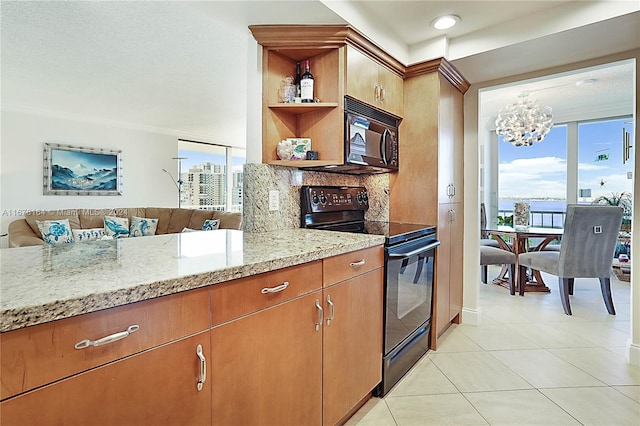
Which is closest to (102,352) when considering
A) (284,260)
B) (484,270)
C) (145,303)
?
(145,303)

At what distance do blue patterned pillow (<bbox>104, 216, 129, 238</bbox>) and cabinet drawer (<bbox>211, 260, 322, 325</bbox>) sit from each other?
4462 millimetres

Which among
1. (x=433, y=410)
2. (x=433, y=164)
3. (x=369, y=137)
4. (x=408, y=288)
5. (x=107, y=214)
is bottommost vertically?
(x=433, y=410)

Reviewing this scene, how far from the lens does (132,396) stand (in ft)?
2.50

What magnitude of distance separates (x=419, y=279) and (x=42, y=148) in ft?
18.4

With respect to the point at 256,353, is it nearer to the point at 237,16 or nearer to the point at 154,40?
the point at 237,16

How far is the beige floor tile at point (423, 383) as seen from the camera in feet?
6.04

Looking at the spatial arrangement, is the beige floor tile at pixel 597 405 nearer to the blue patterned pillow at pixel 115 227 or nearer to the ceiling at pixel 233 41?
the ceiling at pixel 233 41

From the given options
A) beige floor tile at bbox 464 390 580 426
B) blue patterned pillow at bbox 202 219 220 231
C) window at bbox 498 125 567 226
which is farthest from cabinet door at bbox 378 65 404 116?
window at bbox 498 125 567 226

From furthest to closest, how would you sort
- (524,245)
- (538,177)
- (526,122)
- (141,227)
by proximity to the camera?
(538,177) → (141,227) → (524,245) → (526,122)

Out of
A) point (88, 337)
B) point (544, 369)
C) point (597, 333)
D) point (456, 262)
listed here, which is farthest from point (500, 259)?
point (88, 337)

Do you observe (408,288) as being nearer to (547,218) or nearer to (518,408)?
(518,408)

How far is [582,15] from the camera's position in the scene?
182cm

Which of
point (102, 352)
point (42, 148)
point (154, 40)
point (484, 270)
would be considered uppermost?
point (154, 40)

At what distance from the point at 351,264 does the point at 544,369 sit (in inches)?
63.7
